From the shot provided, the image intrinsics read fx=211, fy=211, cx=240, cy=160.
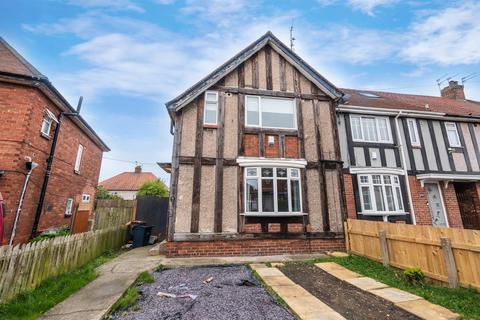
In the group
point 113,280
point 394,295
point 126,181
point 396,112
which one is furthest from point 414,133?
point 126,181

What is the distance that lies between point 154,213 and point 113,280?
23.2 feet

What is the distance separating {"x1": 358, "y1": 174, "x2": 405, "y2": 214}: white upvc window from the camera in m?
9.72

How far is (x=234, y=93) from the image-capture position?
9242mm

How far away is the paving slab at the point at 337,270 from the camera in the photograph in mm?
5551

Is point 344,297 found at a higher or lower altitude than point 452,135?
lower

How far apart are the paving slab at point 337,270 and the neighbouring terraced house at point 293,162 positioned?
1.60m

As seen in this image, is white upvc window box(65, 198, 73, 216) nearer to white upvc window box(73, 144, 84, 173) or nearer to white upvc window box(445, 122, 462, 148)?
white upvc window box(73, 144, 84, 173)

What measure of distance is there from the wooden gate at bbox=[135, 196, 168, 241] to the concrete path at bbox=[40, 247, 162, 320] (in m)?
4.83

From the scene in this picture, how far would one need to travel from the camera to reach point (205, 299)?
399 centimetres

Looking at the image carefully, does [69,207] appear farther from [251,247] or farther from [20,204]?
[251,247]

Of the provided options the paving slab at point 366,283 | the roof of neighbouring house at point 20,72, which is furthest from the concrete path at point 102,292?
the roof of neighbouring house at point 20,72

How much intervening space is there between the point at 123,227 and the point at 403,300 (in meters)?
11.0

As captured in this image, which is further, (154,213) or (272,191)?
(154,213)

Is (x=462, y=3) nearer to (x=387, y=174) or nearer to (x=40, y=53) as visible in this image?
(x=387, y=174)
